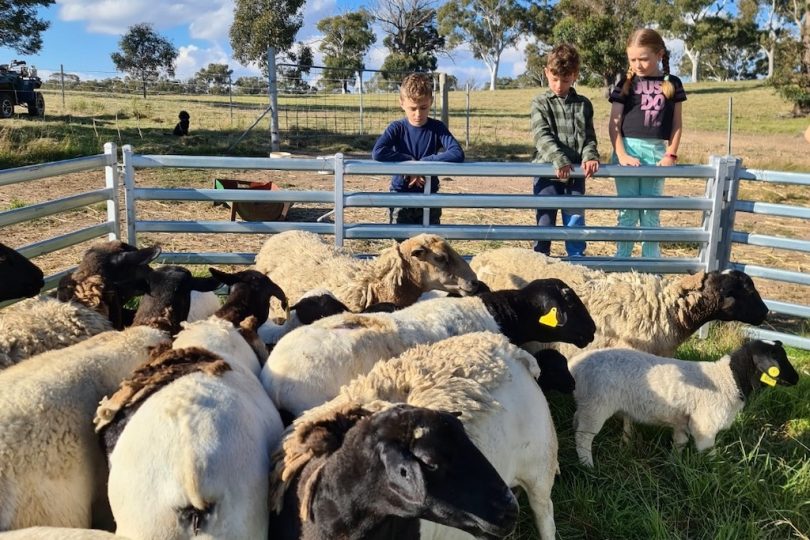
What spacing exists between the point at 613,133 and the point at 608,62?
35.9 meters

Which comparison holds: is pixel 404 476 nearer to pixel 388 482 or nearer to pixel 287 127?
pixel 388 482

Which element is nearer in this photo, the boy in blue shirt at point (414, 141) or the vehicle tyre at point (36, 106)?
the boy in blue shirt at point (414, 141)

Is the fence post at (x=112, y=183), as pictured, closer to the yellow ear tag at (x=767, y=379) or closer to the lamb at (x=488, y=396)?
the lamb at (x=488, y=396)

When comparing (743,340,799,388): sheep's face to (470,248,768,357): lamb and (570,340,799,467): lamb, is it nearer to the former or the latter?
(570,340,799,467): lamb

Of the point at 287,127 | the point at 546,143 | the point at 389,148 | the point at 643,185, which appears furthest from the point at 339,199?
the point at 287,127

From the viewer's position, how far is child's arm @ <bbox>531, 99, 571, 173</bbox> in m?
6.12

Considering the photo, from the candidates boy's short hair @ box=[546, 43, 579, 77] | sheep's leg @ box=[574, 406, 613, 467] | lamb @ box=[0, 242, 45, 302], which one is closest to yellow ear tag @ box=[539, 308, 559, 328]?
sheep's leg @ box=[574, 406, 613, 467]

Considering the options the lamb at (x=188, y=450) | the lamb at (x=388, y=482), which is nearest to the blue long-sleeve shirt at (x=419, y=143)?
the lamb at (x=188, y=450)

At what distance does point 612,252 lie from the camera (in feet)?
30.7

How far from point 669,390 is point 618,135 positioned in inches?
121

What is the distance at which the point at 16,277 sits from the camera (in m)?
4.56

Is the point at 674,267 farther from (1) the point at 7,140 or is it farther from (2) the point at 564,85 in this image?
(1) the point at 7,140

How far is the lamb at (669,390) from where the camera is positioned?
436cm

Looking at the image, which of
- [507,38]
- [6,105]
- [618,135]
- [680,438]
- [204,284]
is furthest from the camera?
[507,38]
